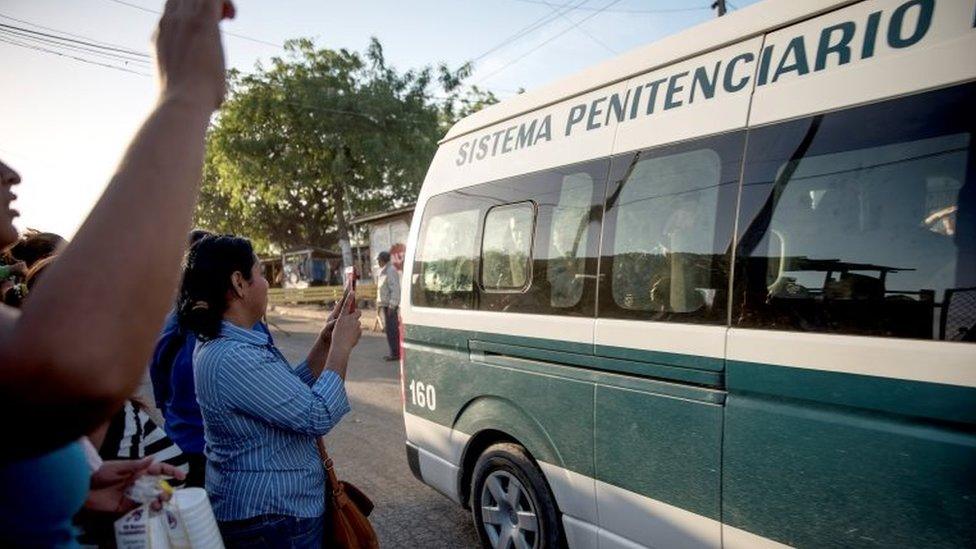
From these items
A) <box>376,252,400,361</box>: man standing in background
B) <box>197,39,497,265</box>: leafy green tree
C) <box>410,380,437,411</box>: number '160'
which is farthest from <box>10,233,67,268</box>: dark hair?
<box>197,39,497,265</box>: leafy green tree

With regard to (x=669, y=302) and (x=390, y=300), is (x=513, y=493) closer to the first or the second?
(x=669, y=302)

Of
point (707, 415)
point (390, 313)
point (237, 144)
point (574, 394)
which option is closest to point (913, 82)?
point (707, 415)

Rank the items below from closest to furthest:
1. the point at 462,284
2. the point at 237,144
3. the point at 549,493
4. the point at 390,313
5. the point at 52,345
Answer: the point at 52,345
the point at 549,493
the point at 462,284
the point at 390,313
the point at 237,144

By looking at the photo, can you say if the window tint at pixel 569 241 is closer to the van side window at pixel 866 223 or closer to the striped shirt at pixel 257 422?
the van side window at pixel 866 223

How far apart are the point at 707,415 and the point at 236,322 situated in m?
1.64

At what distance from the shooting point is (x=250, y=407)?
1.50 metres

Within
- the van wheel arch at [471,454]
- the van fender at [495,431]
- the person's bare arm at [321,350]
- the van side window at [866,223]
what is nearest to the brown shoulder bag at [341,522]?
the person's bare arm at [321,350]

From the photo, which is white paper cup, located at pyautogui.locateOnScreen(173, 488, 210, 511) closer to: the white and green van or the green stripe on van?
the white and green van

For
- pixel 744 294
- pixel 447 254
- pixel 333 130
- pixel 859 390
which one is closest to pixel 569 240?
pixel 744 294

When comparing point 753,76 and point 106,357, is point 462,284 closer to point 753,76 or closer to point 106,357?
point 753,76

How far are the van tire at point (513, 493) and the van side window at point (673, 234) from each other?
947 millimetres

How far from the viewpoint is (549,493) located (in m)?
2.52

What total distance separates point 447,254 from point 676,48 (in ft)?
5.84

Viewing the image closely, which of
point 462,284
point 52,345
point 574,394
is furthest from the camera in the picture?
point 462,284
